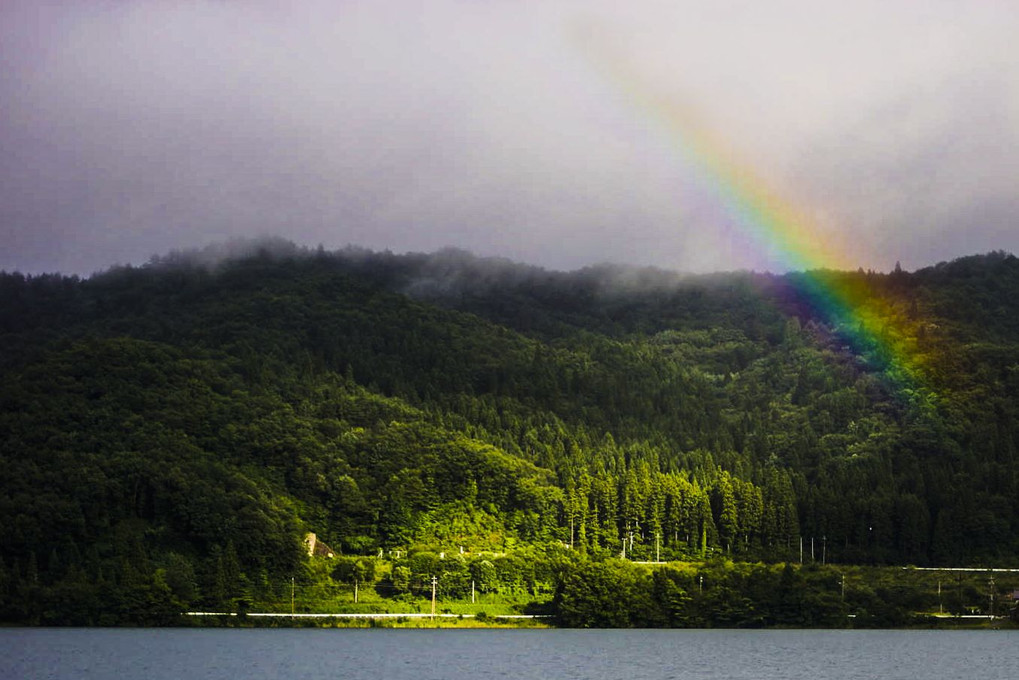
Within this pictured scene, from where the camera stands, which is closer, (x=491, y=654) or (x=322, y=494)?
(x=491, y=654)

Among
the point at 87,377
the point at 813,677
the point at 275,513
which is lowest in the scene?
the point at 813,677

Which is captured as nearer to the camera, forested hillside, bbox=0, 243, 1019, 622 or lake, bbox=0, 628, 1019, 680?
lake, bbox=0, 628, 1019, 680

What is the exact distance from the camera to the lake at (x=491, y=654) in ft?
293

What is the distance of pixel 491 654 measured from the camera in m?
105

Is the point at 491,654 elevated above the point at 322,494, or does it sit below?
below

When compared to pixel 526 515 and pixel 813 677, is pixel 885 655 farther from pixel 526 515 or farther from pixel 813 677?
pixel 526 515

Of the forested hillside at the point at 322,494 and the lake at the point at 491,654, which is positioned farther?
the forested hillside at the point at 322,494

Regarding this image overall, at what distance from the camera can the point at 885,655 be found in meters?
110

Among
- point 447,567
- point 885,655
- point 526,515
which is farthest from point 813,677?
point 526,515

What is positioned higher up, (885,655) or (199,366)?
(199,366)

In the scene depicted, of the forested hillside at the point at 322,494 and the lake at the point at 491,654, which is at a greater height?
the forested hillside at the point at 322,494

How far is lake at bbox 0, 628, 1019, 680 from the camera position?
8931 centimetres

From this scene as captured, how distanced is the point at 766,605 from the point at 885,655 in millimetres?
33353

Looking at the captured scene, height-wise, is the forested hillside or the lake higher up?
the forested hillside
